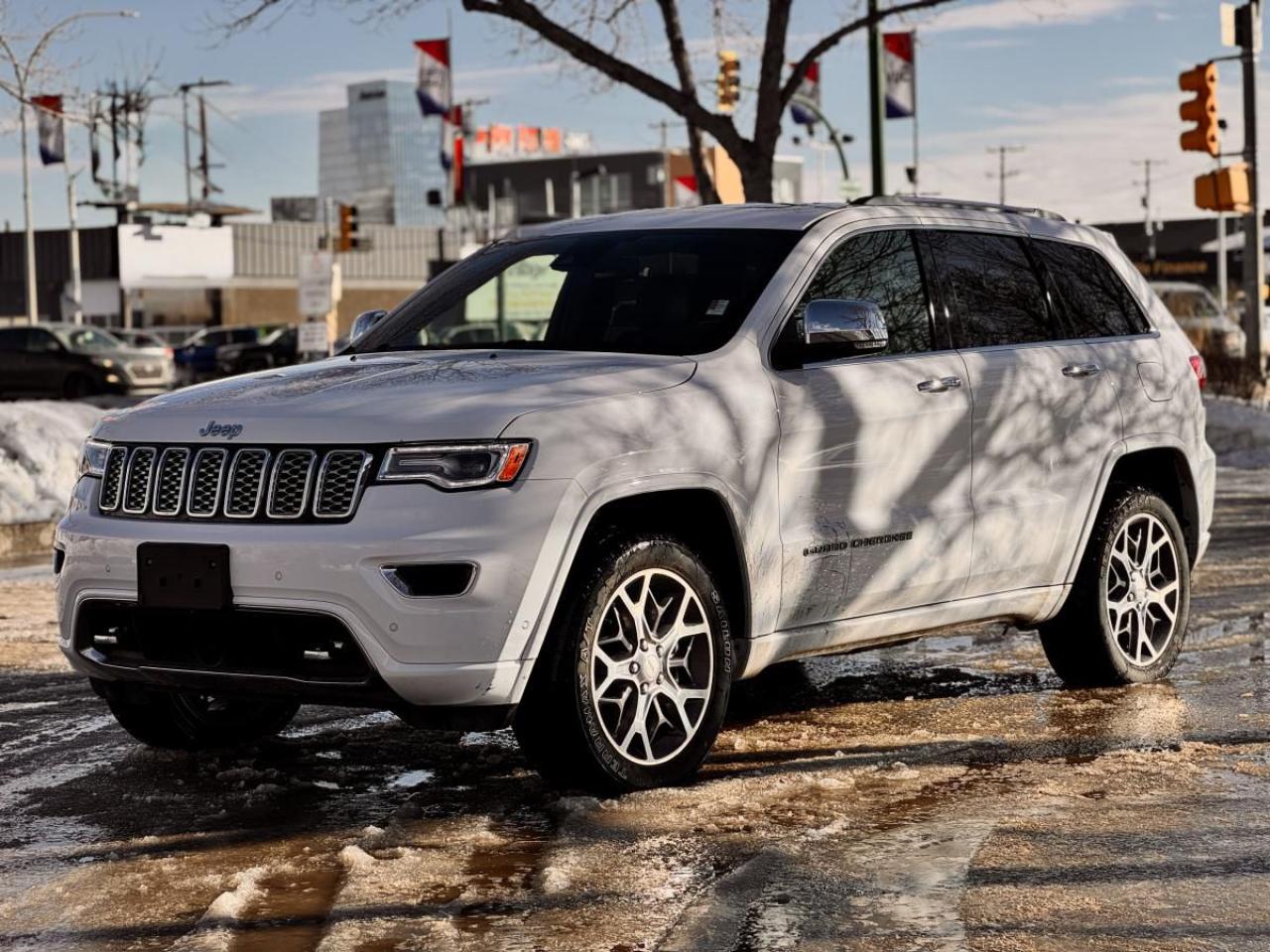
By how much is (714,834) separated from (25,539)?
9.95 meters

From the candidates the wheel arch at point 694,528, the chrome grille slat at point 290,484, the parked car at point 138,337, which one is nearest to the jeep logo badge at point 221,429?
the chrome grille slat at point 290,484

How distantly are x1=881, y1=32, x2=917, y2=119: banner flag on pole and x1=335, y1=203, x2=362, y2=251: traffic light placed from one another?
471 inches

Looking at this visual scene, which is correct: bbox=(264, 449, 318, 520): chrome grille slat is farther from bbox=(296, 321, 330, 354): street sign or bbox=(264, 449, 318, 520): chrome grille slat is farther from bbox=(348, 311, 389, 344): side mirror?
bbox=(296, 321, 330, 354): street sign

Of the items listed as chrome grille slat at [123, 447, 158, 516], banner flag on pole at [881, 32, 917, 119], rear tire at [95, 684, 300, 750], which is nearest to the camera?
chrome grille slat at [123, 447, 158, 516]

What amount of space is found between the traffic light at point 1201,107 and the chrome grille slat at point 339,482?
789 inches

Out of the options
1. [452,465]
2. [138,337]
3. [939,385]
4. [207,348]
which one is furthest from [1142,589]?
[207,348]

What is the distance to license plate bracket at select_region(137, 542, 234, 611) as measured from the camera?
555 centimetres

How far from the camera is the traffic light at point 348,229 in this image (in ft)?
140

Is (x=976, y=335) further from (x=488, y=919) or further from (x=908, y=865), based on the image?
(x=488, y=919)

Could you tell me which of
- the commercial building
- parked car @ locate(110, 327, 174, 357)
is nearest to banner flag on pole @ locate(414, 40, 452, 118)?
parked car @ locate(110, 327, 174, 357)

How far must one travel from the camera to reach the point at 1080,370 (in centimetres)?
754

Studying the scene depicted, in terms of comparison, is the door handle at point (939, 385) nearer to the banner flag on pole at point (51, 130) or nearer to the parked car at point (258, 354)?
the banner flag on pole at point (51, 130)

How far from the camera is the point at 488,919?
465cm

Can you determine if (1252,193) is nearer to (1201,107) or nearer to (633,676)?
(1201,107)
